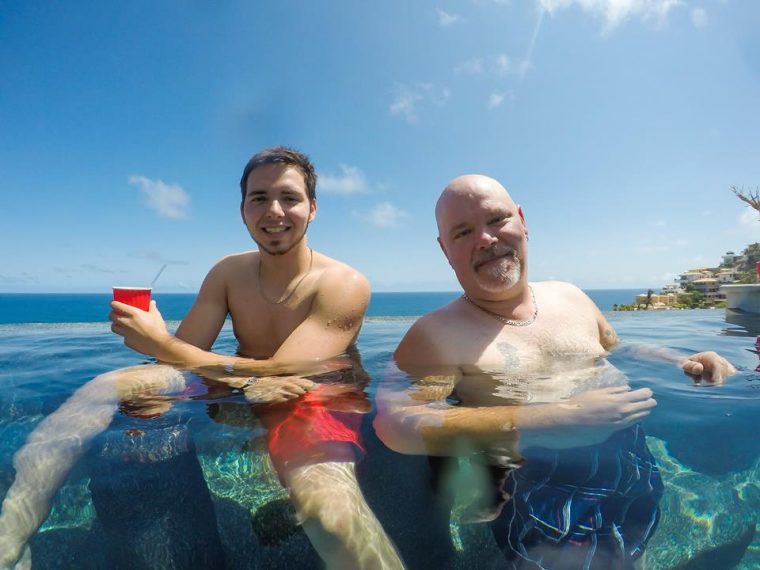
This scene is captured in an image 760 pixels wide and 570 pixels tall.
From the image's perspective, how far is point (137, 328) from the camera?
2377 mm

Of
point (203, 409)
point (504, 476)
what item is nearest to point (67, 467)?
point (203, 409)

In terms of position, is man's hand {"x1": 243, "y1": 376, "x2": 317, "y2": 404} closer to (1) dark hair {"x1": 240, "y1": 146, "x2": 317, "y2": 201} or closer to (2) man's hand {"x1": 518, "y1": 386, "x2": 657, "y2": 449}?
(2) man's hand {"x1": 518, "y1": 386, "x2": 657, "y2": 449}

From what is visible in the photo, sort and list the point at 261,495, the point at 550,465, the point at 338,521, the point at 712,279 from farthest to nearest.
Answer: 1. the point at 712,279
2. the point at 261,495
3. the point at 550,465
4. the point at 338,521

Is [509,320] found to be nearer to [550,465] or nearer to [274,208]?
[550,465]

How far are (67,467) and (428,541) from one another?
5.98 ft

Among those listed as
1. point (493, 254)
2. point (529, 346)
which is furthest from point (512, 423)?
→ point (493, 254)

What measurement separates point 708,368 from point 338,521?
246 centimetres

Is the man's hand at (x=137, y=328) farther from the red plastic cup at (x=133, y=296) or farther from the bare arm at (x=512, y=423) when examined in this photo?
the bare arm at (x=512, y=423)

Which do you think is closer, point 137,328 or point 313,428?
point 313,428

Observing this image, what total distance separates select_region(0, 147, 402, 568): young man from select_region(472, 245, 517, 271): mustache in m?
0.87

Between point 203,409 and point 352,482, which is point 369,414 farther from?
point 203,409

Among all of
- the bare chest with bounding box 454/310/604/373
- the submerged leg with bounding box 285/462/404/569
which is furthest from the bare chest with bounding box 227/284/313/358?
the submerged leg with bounding box 285/462/404/569

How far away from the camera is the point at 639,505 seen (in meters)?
1.79

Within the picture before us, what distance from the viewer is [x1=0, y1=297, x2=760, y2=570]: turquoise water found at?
1997 millimetres
